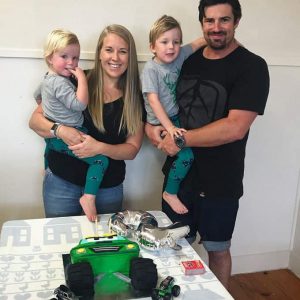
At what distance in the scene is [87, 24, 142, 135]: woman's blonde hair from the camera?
163 centimetres

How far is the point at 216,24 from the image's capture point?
5.04 feet

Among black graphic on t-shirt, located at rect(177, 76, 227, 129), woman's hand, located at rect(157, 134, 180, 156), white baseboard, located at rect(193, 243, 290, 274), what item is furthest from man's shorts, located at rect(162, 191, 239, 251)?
white baseboard, located at rect(193, 243, 290, 274)

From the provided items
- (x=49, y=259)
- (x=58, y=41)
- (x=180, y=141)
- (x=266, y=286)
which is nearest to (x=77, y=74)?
(x=58, y=41)

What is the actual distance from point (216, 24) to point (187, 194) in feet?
2.32

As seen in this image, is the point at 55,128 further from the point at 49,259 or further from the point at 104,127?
the point at 49,259

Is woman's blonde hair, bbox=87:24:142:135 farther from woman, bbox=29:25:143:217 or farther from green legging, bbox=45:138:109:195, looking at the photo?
green legging, bbox=45:138:109:195

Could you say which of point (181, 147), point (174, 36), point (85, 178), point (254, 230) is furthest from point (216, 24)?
point (254, 230)

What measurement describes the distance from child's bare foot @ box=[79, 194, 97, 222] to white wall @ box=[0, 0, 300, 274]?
0.49m

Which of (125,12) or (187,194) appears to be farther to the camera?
(125,12)

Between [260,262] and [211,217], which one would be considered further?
[260,262]

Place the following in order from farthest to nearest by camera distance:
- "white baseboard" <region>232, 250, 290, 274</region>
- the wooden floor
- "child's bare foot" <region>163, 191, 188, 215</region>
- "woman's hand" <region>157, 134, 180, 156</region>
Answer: "white baseboard" <region>232, 250, 290, 274</region> → the wooden floor → "child's bare foot" <region>163, 191, 188, 215</region> → "woman's hand" <region>157, 134, 180, 156</region>

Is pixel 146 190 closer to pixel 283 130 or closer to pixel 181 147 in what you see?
pixel 181 147

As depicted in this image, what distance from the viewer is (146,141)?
2082mm

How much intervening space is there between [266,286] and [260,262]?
179 mm
